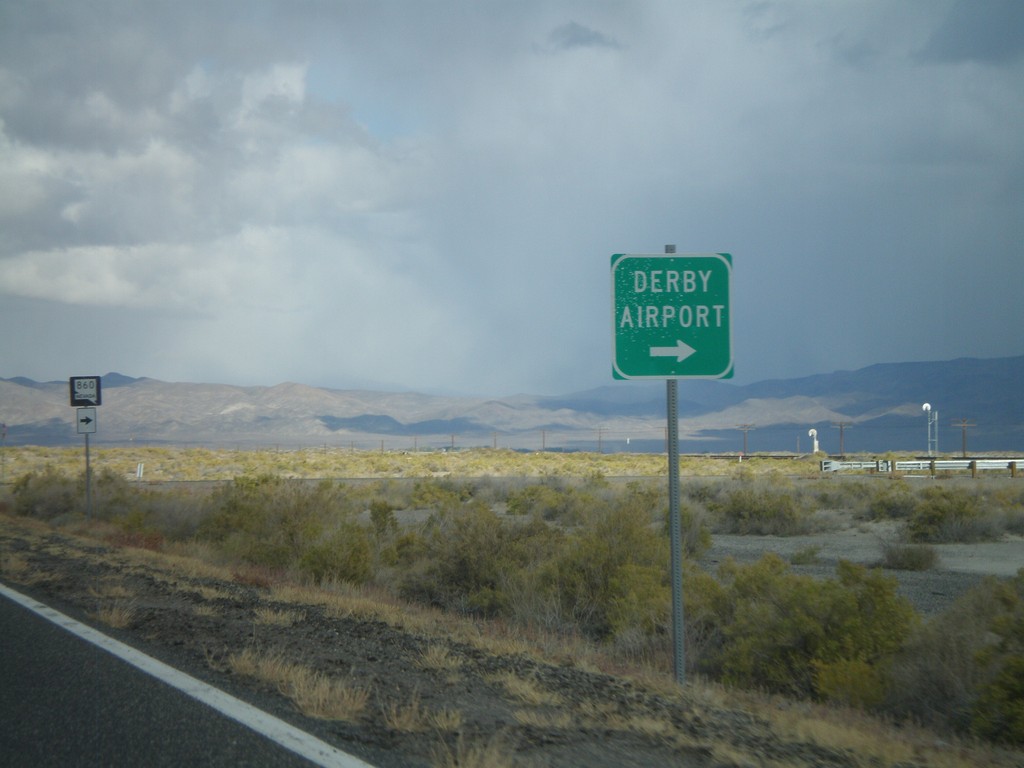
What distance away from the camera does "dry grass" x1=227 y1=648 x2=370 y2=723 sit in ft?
21.6

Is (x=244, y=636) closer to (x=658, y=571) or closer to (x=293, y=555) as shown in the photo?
(x=658, y=571)

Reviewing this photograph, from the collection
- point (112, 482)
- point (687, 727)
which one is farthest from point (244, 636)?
point (112, 482)

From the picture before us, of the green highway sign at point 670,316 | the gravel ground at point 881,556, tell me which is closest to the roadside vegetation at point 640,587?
the gravel ground at point 881,556

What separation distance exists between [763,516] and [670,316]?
19266 mm

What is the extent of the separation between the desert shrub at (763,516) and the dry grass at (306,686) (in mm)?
19292

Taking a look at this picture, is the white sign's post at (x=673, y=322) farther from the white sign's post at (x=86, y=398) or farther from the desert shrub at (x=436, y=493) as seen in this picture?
the desert shrub at (x=436, y=493)

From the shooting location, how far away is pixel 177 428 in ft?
620

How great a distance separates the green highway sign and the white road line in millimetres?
3713

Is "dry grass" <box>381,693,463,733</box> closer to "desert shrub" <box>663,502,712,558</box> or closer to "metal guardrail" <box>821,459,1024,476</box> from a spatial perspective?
"desert shrub" <box>663,502,712,558</box>

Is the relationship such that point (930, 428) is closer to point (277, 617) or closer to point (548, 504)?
point (548, 504)

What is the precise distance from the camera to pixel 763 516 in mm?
25500

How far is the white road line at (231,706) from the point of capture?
221 inches

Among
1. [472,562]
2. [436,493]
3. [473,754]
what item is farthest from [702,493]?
[473,754]

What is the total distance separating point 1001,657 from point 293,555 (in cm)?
1281
